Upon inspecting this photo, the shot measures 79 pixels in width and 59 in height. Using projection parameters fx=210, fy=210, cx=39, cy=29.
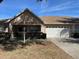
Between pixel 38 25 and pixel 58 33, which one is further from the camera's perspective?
pixel 58 33

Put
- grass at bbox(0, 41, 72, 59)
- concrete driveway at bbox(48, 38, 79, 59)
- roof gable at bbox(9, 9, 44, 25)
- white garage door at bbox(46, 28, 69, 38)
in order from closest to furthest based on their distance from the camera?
grass at bbox(0, 41, 72, 59) → concrete driveway at bbox(48, 38, 79, 59) → roof gable at bbox(9, 9, 44, 25) → white garage door at bbox(46, 28, 69, 38)

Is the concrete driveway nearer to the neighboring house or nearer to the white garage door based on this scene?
the neighboring house

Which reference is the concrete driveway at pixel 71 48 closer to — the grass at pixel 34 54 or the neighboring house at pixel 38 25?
the grass at pixel 34 54

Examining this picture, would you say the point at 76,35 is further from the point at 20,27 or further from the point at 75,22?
the point at 20,27

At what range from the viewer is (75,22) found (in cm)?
4066

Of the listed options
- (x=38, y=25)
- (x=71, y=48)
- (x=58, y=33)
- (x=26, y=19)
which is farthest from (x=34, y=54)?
(x=58, y=33)

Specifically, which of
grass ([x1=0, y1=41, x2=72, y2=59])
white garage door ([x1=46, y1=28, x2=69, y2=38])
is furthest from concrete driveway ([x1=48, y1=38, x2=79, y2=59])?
white garage door ([x1=46, y1=28, x2=69, y2=38])

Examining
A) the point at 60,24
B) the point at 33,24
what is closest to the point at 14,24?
the point at 33,24

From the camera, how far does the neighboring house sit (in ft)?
124

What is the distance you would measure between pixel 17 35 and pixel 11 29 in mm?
1533

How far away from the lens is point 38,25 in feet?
125

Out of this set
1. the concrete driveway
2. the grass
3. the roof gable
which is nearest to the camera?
the grass

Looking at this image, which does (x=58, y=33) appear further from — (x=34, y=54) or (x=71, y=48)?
(x=34, y=54)

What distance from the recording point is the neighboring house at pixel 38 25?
37.8 m
